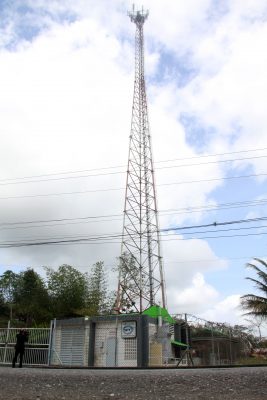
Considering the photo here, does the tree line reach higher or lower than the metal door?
higher

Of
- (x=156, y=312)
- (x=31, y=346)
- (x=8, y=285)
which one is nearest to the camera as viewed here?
(x=31, y=346)

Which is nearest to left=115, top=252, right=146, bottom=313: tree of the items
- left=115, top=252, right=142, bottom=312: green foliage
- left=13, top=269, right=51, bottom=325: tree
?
left=115, top=252, right=142, bottom=312: green foliage

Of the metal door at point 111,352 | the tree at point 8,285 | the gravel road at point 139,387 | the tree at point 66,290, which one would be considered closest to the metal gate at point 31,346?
the metal door at point 111,352

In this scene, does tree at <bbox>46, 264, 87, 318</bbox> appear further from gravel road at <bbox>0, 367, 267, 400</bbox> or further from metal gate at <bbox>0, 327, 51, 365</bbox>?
gravel road at <bbox>0, 367, 267, 400</bbox>

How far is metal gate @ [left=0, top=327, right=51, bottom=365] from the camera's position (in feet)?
89.5

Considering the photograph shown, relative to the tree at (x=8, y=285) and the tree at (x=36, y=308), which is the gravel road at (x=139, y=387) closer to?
the tree at (x=36, y=308)

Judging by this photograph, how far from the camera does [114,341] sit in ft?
93.1

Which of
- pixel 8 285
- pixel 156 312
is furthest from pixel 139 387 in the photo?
pixel 8 285

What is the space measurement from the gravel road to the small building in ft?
46.7

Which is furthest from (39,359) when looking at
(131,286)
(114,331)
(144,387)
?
(144,387)

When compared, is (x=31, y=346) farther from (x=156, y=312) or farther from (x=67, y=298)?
(x=67, y=298)

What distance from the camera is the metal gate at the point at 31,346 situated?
27.3m

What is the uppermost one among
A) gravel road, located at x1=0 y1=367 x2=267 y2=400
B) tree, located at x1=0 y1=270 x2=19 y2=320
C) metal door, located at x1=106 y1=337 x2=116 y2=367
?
tree, located at x1=0 y1=270 x2=19 y2=320

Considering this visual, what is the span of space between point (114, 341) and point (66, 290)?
25.9 metres
